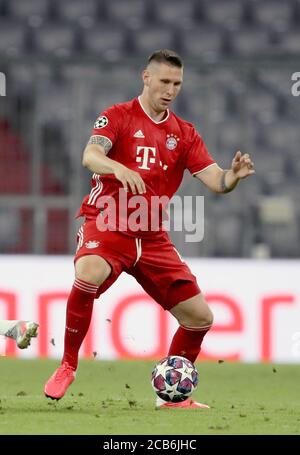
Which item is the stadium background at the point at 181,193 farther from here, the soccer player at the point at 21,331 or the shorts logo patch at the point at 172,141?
the soccer player at the point at 21,331

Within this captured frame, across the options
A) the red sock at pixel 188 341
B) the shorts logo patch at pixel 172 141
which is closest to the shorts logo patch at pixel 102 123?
the shorts logo patch at pixel 172 141

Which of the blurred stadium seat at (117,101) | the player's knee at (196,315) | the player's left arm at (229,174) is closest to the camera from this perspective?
the player's left arm at (229,174)

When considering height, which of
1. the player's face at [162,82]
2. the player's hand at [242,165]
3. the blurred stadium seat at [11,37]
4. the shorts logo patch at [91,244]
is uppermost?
the blurred stadium seat at [11,37]

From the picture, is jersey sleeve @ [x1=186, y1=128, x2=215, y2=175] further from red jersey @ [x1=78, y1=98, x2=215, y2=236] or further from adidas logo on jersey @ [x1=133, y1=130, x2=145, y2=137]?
adidas logo on jersey @ [x1=133, y1=130, x2=145, y2=137]

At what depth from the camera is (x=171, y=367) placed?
6.64 metres

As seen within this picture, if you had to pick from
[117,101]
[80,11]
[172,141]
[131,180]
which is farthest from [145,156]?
[80,11]

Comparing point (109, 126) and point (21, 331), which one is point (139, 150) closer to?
point (109, 126)

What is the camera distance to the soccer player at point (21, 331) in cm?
639

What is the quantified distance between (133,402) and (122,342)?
12.4ft

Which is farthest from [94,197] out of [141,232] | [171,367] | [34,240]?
[34,240]

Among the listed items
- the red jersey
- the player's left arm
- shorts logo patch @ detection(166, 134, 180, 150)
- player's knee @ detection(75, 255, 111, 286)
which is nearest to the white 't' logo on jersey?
the red jersey

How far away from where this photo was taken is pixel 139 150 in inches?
268

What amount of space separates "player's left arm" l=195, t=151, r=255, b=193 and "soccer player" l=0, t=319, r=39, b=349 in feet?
4.59

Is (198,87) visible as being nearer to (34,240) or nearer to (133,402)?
(34,240)
